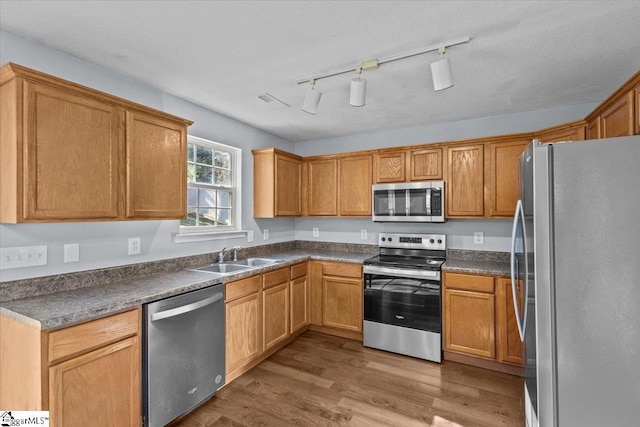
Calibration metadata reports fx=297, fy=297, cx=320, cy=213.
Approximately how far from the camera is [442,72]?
1.95 meters

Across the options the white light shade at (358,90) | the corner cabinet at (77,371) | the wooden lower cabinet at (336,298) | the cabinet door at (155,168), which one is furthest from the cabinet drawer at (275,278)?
the white light shade at (358,90)

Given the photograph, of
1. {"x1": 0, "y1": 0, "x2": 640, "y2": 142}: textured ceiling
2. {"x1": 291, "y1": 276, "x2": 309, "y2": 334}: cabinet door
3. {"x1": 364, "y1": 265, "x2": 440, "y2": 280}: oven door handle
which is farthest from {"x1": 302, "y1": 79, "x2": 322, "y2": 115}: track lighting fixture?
{"x1": 291, "y1": 276, "x2": 309, "y2": 334}: cabinet door

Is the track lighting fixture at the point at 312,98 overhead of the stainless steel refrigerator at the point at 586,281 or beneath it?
overhead

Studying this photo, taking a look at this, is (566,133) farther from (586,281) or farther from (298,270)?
(298,270)

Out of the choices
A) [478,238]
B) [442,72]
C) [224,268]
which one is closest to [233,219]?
[224,268]

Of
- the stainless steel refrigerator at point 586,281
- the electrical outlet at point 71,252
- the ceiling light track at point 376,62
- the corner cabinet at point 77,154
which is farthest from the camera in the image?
the electrical outlet at point 71,252

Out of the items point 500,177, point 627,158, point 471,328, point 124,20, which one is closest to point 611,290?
point 627,158

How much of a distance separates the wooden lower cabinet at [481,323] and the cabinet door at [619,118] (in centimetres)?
138

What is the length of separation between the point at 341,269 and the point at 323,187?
3.85 feet

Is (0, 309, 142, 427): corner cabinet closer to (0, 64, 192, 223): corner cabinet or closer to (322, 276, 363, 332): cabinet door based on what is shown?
(0, 64, 192, 223): corner cabinet

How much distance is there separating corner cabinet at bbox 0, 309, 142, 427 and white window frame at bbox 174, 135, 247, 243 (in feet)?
3.82

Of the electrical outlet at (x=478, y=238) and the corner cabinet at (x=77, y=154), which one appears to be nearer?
the corner cabinet at (x=77, y=154)

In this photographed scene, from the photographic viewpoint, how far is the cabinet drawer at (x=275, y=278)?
9.63 feet

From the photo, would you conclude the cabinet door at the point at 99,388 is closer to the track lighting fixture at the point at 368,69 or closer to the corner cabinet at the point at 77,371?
the corner cabinet at the point at 77,371
